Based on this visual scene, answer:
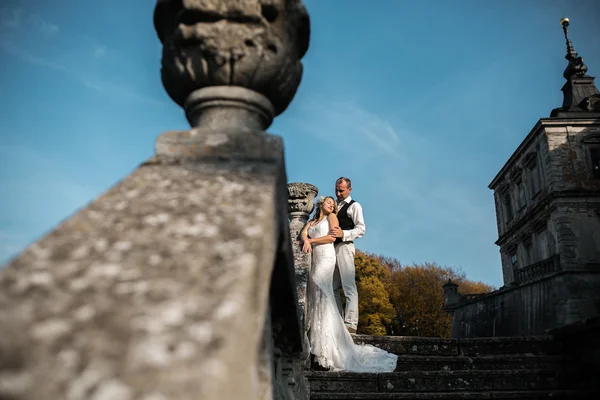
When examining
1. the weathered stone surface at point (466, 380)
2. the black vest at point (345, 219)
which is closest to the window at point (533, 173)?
the black vest at point (345, 219)

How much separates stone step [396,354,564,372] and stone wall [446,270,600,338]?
47.7 feet

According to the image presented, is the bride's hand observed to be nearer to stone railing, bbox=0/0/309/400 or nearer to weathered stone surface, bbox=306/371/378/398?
weathered stone surface, bbox=306/371/378/398

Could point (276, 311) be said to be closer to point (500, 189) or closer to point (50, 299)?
point (50, 299)

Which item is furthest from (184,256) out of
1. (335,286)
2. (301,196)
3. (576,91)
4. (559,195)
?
(576,91)

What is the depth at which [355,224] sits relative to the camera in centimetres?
669

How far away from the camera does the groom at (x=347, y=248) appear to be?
251 inches

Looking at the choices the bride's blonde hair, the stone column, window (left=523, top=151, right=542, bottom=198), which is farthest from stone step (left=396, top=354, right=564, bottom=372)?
window (left=523, top=151, right=542, bottom=198)

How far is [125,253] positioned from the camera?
997mm

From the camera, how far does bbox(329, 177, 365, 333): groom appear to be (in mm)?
6375

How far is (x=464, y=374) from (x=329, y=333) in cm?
156

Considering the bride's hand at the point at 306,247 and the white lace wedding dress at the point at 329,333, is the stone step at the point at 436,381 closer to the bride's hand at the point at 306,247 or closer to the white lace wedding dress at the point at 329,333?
the white lace wedding dress at the point at 329,333

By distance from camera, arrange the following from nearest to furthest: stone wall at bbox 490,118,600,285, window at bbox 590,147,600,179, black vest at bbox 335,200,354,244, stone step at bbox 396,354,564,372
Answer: stone step at bbox 396,354,564,372 < black vest at bbox 335,200,354,244 < stone wall at bbox 490,118,600,285 < window at bbox 590,147,600,179

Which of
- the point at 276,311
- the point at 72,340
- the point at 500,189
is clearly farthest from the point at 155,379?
the point at 500,189

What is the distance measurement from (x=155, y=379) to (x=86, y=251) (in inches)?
16.3
